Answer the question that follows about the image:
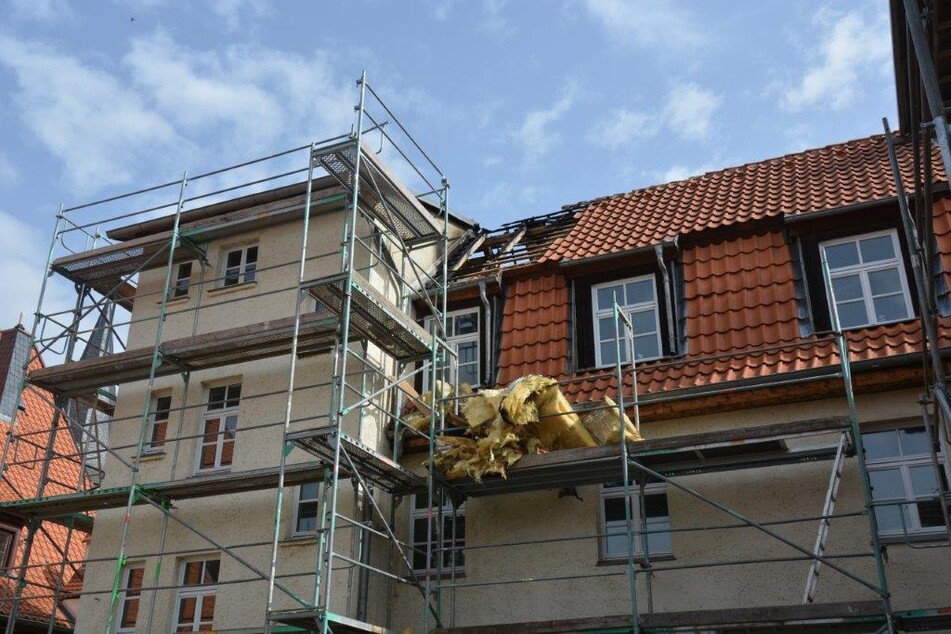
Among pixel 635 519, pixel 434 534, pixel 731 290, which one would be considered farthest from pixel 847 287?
pixel 434 534

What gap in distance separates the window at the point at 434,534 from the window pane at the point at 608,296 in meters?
3.36

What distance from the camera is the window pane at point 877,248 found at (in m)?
12.6

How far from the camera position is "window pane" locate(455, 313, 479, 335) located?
15.0 meters

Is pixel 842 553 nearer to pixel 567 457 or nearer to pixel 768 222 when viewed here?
pixel 567 457

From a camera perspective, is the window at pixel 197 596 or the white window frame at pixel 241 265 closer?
the window at pixel 197 596

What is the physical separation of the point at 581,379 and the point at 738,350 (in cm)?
189

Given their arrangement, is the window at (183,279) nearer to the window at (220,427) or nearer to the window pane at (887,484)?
the window at (220,427)

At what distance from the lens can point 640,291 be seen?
14.0m

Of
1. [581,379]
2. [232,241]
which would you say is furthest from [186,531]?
[581,379]

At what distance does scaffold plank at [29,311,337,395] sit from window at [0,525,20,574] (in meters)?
3.10

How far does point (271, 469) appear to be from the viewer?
12.5 m

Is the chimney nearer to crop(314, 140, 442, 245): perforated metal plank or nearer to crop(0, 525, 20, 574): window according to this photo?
crop(0, 525, 20, 574): window

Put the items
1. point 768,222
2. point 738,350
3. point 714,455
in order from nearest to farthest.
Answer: point 714,455, point 738,350, point 768,222

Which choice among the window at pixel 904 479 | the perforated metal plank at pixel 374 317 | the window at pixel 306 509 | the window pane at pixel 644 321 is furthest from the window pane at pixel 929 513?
the window at pixel 306 509
